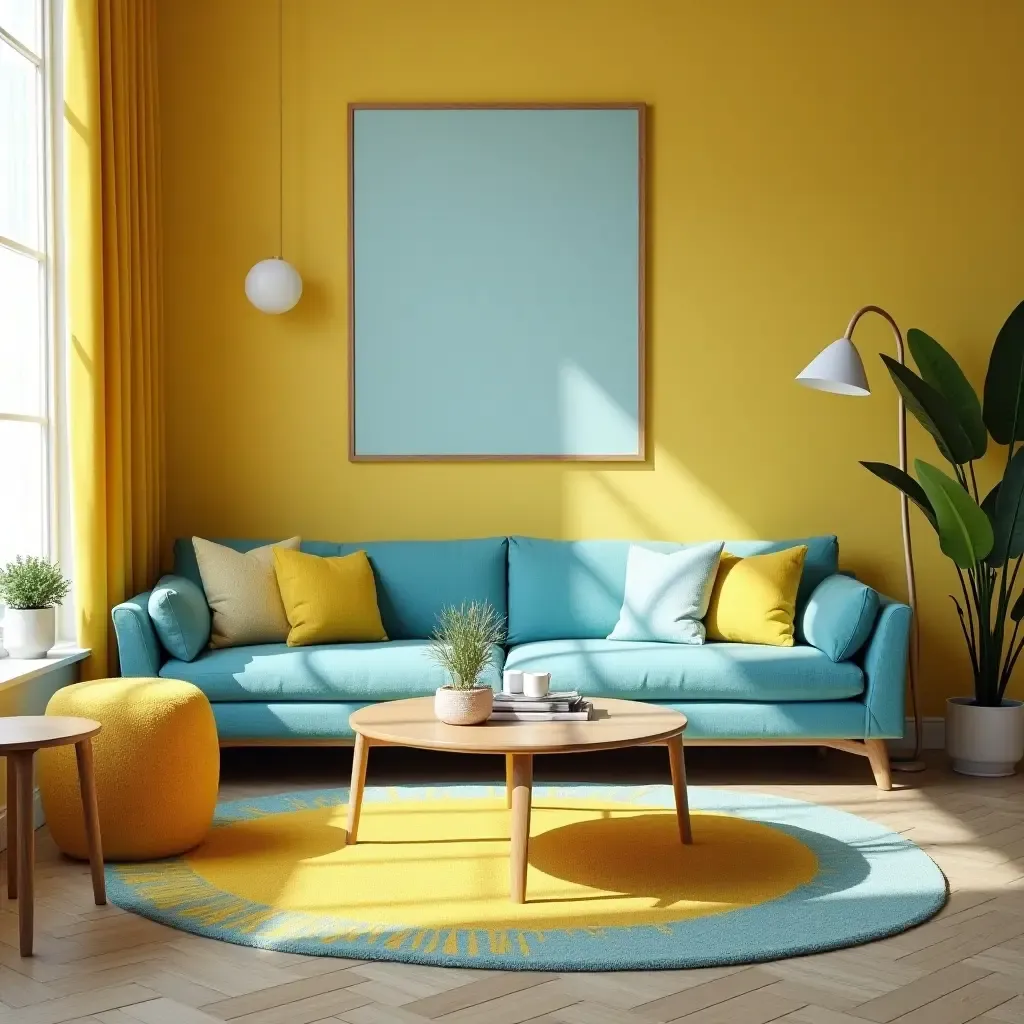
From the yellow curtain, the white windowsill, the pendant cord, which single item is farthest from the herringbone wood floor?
the pendant cord

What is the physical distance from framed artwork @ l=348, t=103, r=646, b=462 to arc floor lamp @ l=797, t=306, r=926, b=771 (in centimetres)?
85

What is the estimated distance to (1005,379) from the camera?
5.10m

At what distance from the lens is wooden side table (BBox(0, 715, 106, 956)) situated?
9.84 feet

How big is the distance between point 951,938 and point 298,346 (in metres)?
3.51

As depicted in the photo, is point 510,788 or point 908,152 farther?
point 908,152

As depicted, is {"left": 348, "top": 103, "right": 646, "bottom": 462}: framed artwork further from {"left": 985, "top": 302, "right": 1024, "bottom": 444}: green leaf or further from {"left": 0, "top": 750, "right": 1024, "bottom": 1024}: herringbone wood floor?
{"left": 0, "top": 750, "right": 1024, "bottom": 1024}: herringbone wood floor

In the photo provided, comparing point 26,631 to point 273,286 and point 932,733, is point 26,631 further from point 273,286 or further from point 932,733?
point 932,733

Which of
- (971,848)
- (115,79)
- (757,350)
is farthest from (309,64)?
(971,848)

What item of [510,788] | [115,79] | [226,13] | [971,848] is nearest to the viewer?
[971,848]

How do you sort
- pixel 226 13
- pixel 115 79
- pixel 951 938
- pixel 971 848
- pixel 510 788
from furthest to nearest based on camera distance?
pixel 226 13, pixel 115 79, pixel 510 788, pixel 971 848, pixel 951 938

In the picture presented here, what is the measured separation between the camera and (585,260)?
5.43 m

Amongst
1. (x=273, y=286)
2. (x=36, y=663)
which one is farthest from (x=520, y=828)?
(x=273, y=286)

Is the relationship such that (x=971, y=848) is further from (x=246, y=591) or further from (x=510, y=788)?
(x=246, y=591)

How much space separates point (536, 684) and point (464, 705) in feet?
0.91
